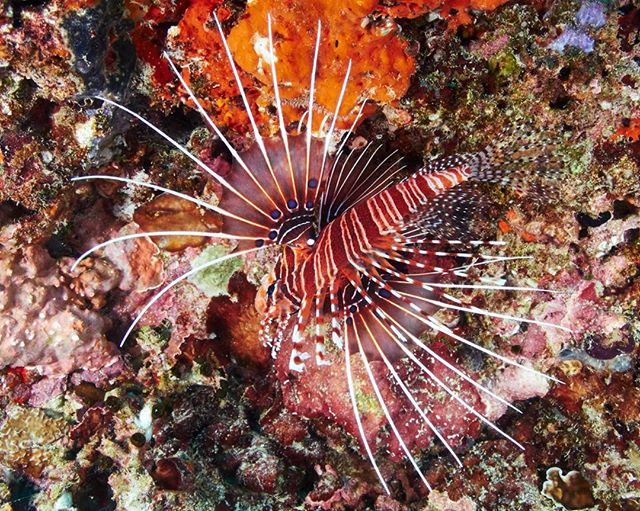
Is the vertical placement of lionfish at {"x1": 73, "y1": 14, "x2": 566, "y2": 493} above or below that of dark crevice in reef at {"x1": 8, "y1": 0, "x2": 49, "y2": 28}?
below

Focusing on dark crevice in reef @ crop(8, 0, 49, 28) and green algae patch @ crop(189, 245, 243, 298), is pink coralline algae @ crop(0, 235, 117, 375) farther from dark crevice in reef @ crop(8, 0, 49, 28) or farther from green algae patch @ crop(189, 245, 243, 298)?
dark crevice in reef @ crop(8, 0, 49, 28)

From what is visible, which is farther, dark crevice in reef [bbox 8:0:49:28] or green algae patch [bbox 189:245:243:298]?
green algae patch [bbox 189:245:243:298]

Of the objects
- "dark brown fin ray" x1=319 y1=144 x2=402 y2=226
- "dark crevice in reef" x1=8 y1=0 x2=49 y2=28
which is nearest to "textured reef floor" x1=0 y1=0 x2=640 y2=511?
"dark crevice in reef" x1=8 y1=0 x2=49 y2=28

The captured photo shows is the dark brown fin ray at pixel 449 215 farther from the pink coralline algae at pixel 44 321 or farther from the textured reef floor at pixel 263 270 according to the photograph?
the pink coralline algae at pixel 44 321

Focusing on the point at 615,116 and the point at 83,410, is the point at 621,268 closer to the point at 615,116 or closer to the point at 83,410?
the point at 615,116

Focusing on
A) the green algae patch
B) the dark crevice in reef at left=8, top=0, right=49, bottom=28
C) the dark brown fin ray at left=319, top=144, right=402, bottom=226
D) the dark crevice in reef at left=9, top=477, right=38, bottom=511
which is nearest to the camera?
the dark crevice in reef at left=8, top=0, right=49, bottom=28

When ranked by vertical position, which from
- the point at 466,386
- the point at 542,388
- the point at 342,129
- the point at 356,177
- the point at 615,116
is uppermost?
the point at 342,129

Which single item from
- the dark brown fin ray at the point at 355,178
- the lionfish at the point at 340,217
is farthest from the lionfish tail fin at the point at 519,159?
the dark brown fin ray at the point at 355,178

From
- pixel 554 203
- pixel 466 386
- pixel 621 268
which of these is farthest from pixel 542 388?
pixel 554 203
